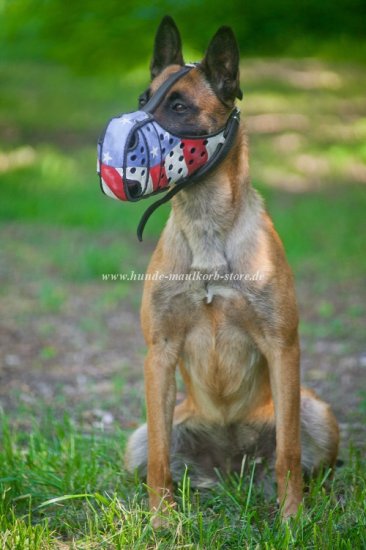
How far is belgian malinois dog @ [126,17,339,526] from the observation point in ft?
11.8

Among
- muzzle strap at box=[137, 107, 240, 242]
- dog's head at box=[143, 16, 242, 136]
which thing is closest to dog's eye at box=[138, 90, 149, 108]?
dog's head at box=[143, 16, 242, 136]

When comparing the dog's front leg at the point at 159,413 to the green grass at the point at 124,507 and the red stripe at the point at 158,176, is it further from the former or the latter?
the red stripe at the point at 158,176

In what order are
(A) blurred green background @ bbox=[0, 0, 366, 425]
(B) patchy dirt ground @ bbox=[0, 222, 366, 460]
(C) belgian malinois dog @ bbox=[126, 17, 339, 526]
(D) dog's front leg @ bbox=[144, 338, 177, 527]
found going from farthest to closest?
1. (A) blurred green background @ bbox=[0, 0, 366, 425]
2. (B) patchy dirt ground @ bbox=[0, 222, 366, 460]
3. (D) dog's front leg @ bbox=[144, 338, 177, 527]
4. (C) belgian malinois dog @ bbox=[126, 17, 339, 526]

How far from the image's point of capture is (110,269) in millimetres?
7855

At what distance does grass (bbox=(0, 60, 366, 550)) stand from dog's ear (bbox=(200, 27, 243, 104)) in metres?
1.65

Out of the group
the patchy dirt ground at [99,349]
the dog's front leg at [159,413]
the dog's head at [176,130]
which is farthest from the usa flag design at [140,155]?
the patchy dirt ground at [99,349]

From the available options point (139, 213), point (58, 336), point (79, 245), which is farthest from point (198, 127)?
point (139, 213)

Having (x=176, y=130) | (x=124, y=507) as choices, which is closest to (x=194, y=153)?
(x=176, y=130)

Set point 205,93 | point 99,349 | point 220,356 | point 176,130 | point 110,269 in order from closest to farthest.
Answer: point 176,130
point 205,93
point 220,356
point 99,349
point 110,269

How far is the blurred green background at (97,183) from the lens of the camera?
6.43 m

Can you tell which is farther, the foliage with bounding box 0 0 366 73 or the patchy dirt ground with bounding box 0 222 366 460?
the foliage with bounding box 0 0 366 73

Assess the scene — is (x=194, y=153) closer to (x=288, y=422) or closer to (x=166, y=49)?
(x=166, y=49)

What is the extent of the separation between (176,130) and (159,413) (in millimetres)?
1220

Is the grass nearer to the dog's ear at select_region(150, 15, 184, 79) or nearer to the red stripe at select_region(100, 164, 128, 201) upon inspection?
the red stripe at select_region(100, 164, 128, 201)
